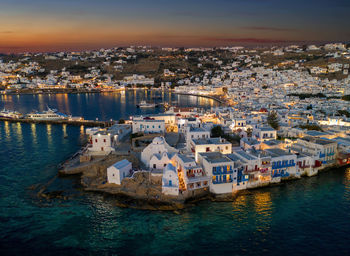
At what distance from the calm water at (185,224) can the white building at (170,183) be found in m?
1.60

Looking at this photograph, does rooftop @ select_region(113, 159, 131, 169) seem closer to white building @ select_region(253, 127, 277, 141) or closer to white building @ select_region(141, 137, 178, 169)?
white building @ select_region(141, 137, 178, 169)

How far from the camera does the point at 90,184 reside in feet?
61.5

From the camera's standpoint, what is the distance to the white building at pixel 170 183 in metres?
16.6

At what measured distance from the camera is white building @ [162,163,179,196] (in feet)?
54.6

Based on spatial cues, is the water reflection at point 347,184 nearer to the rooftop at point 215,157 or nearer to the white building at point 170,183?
the rooftop at point 215,157

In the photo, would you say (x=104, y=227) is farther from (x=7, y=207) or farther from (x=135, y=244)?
(x=7, y=207)

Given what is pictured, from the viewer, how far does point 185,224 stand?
14.4m

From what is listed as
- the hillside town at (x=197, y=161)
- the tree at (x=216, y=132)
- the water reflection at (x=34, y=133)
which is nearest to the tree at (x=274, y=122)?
the hillside town at (x=197, y=161)

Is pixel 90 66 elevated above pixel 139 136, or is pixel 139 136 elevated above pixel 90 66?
pixel 90 66

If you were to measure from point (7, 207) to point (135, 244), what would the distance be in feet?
29.2

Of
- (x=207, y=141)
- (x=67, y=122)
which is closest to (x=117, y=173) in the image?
(x=207, y=141)

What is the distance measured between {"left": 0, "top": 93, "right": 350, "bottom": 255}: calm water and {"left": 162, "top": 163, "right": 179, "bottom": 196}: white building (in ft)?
5.26

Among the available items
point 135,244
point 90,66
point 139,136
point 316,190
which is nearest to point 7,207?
point 135,244

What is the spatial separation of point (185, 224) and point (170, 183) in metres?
3.09
